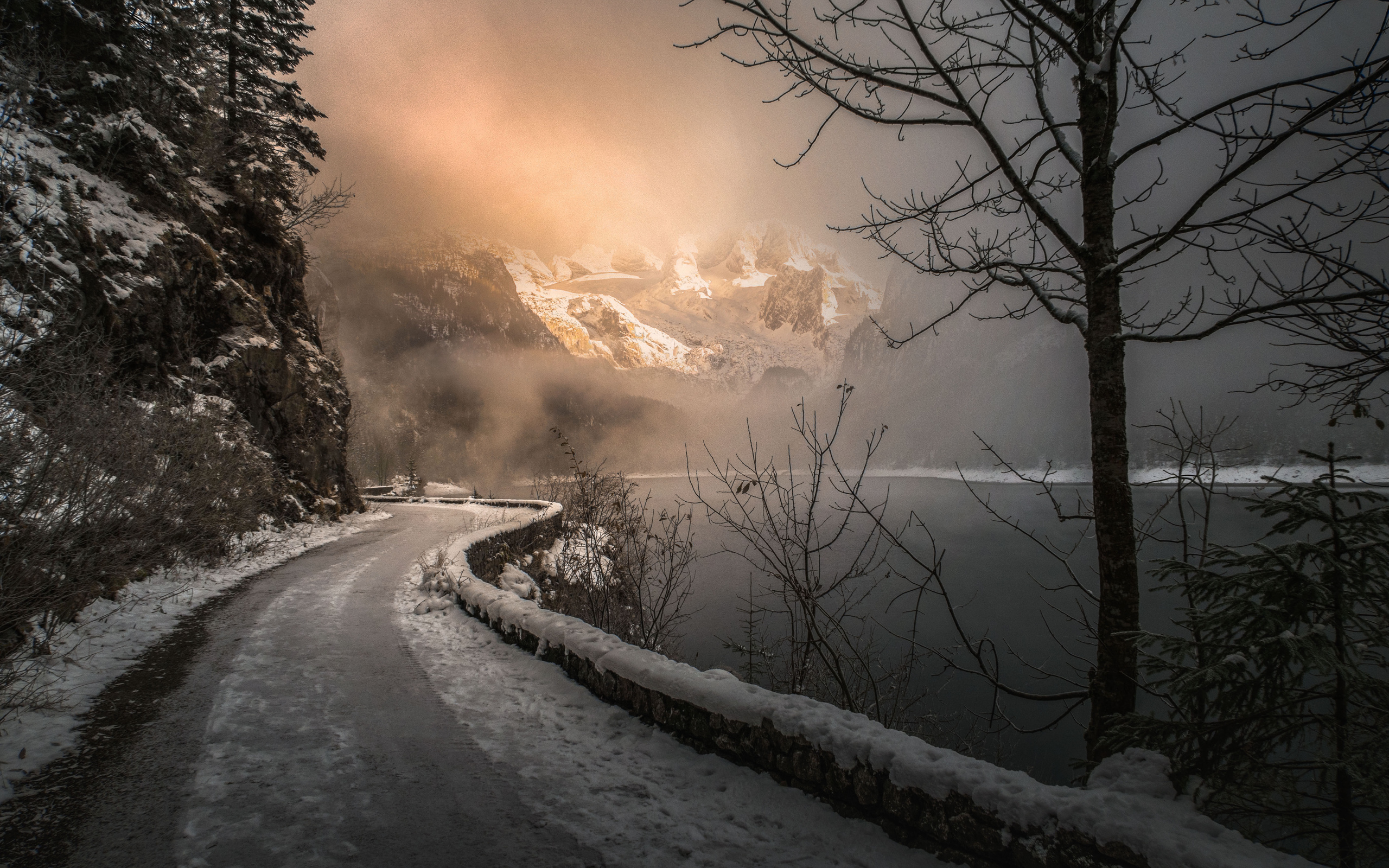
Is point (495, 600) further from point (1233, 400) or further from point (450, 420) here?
point (1233, 400)

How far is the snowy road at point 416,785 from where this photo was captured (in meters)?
2.80

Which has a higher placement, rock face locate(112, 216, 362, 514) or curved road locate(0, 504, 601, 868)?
rock face locate(112, 216, 362, 514)

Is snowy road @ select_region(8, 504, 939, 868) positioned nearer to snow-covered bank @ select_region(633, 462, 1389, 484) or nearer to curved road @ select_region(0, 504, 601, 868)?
curved road @ select_region(0, 504, 601, 868)

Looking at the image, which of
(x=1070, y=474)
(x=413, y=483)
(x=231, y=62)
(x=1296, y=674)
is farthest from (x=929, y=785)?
(x=1070, y=474)

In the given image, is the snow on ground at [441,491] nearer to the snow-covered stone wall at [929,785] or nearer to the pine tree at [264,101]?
the pine tree at [264,101]

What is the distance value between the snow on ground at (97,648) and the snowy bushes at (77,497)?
0.66 feet

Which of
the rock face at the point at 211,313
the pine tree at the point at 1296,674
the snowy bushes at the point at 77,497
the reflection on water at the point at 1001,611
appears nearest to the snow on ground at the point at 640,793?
the pine tree at the point at 1296,674

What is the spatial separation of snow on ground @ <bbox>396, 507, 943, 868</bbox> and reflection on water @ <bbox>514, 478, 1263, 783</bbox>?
4.62 ft

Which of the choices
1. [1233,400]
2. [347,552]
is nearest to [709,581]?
[347,552]

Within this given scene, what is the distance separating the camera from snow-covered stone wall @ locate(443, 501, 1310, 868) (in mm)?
2121

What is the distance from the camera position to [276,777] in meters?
3.45

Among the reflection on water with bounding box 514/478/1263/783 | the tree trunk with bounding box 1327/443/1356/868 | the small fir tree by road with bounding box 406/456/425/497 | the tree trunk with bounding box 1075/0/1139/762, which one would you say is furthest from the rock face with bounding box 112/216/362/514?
the small fir tree by road with bounding box 406/456/425/497

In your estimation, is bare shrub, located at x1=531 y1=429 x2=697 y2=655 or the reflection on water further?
the reflection on water

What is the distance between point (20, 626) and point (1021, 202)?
860cm
